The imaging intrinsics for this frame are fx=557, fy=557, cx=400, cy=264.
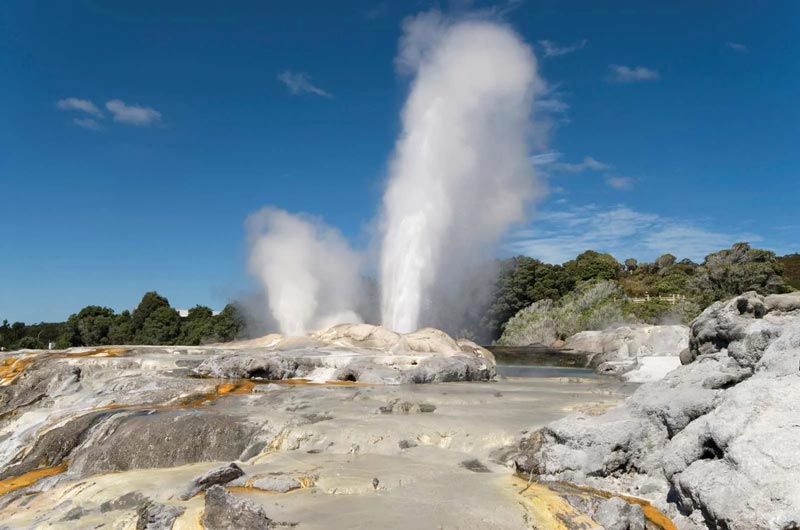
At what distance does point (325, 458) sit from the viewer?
29.2ft

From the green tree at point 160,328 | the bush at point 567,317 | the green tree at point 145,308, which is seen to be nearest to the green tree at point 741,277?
the bush at point 567,317

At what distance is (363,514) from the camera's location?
20.8ft

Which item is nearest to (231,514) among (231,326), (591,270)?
(231,326)

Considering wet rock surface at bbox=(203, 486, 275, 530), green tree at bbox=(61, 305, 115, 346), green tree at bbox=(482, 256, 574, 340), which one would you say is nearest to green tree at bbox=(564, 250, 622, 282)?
green tree at bbox=(482, 256, 574, 340)

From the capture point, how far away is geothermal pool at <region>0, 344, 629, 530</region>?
655cm

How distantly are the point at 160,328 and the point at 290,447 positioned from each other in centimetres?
4658

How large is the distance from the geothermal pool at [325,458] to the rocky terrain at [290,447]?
0.03m

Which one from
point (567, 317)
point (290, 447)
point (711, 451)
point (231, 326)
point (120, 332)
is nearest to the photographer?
point (711, 451)

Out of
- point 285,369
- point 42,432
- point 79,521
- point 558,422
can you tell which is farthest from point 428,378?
point 79,521

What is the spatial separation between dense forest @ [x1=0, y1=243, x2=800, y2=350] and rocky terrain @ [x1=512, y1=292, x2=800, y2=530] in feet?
102

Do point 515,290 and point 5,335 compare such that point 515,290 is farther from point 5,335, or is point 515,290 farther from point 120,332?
point 5,335

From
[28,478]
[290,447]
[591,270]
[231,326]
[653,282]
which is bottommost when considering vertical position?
[28,478]

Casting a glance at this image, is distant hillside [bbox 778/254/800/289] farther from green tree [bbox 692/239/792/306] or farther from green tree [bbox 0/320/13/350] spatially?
green tree [bbox 0/320/13/350]

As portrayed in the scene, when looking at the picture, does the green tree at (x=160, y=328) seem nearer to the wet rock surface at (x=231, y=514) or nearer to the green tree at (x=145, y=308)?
the green tree at (x=145, y=308)
